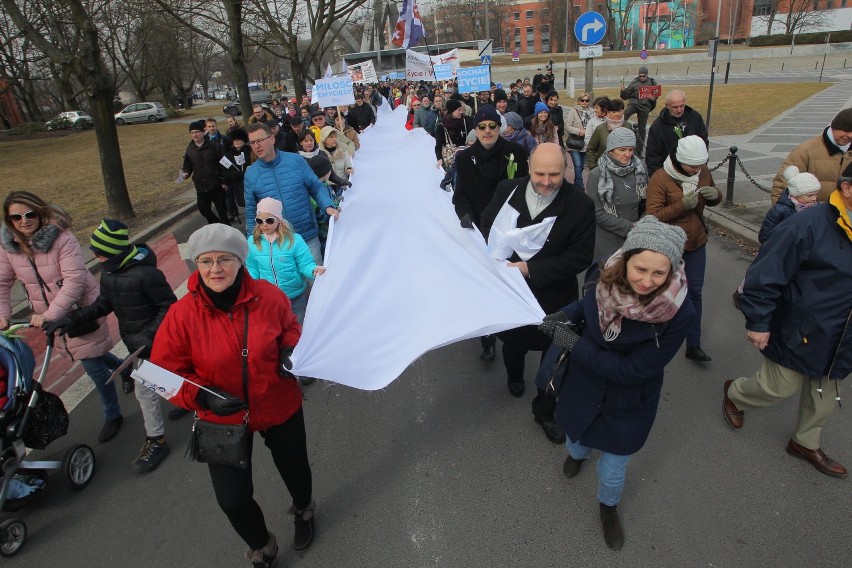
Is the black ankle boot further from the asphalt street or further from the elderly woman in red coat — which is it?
the elderly woman in red coat

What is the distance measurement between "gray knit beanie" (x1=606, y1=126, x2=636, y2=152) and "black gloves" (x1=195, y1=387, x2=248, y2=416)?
3.51 metres

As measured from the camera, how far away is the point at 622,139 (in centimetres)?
445

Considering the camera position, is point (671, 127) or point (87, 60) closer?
point (671, 127)

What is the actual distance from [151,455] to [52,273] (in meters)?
1.58

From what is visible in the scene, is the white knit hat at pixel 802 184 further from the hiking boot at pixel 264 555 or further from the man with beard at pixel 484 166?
the hiking boot at pixel 264 555

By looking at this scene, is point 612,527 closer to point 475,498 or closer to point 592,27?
point 475,498

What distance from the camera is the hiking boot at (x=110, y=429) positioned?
4498 mm

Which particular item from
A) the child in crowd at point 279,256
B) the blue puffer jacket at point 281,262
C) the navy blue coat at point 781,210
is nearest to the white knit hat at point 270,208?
the child in crowd at point 279,256

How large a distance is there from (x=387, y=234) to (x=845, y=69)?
166 feet

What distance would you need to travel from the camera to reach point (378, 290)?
163 inches

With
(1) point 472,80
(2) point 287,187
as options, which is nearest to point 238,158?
(2) point 287,187

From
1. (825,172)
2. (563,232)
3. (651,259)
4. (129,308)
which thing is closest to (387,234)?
(563,232)

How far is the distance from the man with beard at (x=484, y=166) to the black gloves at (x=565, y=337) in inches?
78.4

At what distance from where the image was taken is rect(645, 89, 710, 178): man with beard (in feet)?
20.6
